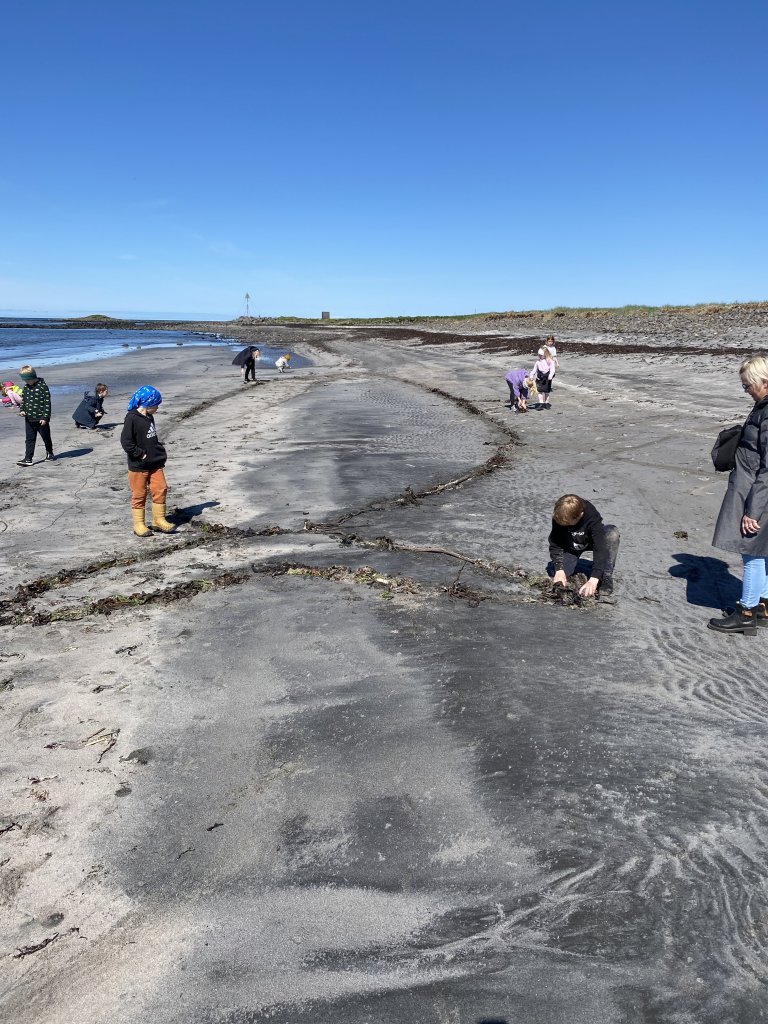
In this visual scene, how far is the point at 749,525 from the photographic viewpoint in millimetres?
5164

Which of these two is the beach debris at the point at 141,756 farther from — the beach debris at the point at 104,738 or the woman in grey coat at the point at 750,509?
the woman in grey coat at the point at 750,509

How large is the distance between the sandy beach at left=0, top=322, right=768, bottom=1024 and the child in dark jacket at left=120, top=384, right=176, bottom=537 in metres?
0.35

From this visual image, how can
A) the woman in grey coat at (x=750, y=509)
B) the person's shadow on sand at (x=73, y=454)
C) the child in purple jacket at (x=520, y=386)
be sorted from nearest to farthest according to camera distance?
the woman in grey coat at (x=750, y=509)
the person's shadow on sand at (x=73, y=454)
the child in purple jacket at (x=520, y=386)

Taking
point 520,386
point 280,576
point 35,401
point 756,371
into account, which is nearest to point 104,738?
point 280,576

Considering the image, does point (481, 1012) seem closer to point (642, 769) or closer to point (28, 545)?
point (642, 769)

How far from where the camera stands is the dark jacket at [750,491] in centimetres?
512

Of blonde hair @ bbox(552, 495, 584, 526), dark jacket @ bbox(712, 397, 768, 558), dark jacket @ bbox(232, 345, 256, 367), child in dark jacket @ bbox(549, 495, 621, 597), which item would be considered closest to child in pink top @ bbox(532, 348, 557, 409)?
dark jacket @ bbox(232, 345, 256, 367)

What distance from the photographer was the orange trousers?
328 inches

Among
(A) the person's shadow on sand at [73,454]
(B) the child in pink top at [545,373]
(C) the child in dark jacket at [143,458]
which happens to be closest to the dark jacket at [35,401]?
Result: (A) the person's shadow on sand at [73,454]

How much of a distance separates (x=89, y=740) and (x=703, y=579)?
5.51m

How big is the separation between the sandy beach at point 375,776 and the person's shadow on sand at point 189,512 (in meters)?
0.22

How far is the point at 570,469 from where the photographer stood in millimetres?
11570

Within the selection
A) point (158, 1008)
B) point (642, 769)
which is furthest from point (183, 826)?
point (642, 769)

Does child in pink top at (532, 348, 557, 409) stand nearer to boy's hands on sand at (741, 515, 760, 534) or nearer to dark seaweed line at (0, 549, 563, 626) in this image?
dark seaweed line at (0, 549, 563, 626)
